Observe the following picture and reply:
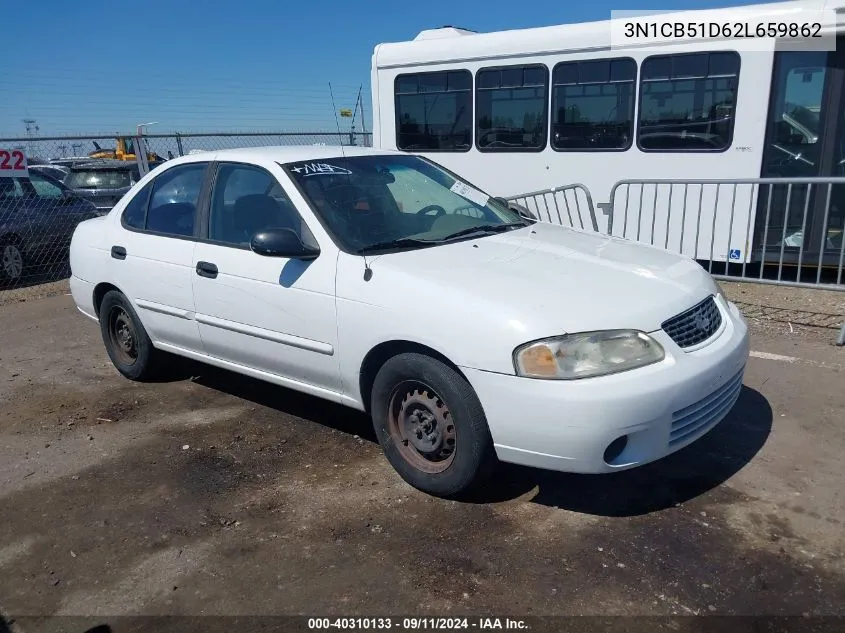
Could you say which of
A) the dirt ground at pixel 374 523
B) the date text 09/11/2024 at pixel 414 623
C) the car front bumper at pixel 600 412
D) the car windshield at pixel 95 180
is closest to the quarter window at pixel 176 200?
the dirt ground at pixel 374 523

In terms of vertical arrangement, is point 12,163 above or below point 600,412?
above

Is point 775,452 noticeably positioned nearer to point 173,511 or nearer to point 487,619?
point 487,619

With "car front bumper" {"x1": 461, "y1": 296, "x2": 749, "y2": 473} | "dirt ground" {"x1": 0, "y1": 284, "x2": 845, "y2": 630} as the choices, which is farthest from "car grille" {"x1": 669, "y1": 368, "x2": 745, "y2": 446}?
"dirt ground" {"x1": 0, "y1": 284, "x2": 845, "y2": 630}

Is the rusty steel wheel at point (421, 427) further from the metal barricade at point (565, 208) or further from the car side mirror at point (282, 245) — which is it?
the metal barricade at point (565, 208)

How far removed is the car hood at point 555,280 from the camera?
309 cm

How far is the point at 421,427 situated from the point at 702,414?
Answer: 4.43ft

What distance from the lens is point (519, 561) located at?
2.98 metres

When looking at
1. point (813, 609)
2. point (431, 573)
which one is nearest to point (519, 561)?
point (431, 573)

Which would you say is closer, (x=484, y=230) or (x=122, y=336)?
(x=484, y=230)

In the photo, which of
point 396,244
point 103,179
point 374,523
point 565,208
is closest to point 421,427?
point 374,523

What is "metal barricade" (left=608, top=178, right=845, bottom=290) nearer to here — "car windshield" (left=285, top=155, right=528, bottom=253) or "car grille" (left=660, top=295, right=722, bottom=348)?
"car windshield" (left=285, top=155, right=528, bottom=253)

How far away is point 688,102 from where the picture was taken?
25.7 feet

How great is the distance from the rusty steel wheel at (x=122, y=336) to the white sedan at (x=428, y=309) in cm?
21

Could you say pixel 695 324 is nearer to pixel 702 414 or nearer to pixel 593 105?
pixel 702 414
